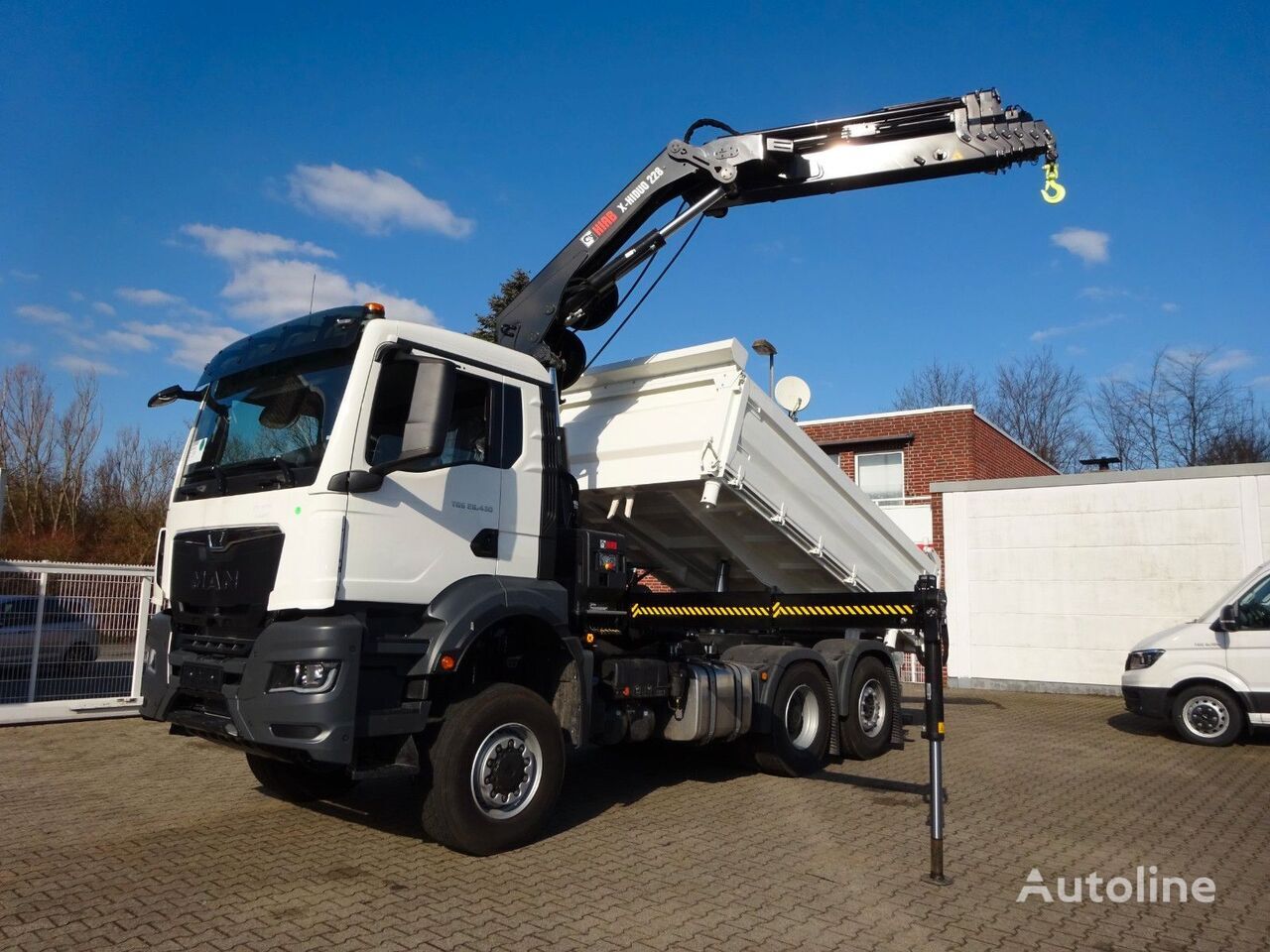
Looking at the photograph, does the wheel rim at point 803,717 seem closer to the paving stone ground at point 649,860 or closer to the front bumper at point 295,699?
Answer: the paving stone ground at point 649,860

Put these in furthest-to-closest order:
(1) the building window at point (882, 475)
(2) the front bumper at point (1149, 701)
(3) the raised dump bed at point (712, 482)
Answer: (1) the building window at point (882, 475) < (2) the front bumper at point (1149, 701) < (3) the raised dump bed at point (712, 482)

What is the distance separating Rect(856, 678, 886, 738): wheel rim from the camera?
920 cm

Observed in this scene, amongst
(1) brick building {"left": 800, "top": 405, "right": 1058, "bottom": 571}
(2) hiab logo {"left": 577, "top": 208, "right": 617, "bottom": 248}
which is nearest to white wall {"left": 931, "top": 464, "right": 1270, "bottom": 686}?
(1) brick building {"left": 800, "top": 405, "right": 1058, "bottom": 571}

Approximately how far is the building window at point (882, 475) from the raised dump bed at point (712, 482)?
899cm

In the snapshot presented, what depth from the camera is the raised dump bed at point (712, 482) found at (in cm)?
752

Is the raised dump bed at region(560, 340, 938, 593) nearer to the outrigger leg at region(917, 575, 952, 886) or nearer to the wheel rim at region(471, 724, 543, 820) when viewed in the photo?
the outrigger leg at region(917, 575, 952, 886)

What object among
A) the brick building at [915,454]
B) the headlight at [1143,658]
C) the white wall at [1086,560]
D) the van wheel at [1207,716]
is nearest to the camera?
the van wheel at [1207,716]

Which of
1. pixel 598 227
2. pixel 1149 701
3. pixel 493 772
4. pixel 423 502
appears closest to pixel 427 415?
pixel 423 502

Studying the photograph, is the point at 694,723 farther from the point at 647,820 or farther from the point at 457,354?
the point at 457,354

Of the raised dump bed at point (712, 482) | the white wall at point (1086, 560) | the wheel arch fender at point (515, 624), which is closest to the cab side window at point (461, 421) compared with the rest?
the wheel arch fender at point (515, 624)

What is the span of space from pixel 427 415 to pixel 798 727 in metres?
5.00

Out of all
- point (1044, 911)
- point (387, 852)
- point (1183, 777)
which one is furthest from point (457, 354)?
point (1183, 777)

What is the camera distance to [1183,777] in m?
8.59

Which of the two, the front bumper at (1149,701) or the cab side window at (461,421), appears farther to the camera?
the front bumper at (1149,701)
